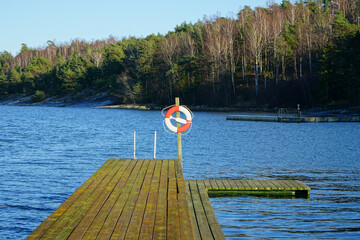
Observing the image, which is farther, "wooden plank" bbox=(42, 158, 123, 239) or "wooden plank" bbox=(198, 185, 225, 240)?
"wooden plank" bbox=(198, 185, 225, 240)

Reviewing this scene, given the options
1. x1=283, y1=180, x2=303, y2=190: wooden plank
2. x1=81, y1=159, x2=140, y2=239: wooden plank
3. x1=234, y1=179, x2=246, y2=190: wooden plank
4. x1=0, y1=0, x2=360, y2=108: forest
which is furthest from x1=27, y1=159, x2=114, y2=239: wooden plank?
x1=0, y1=0, x2=360, y2=108: forest

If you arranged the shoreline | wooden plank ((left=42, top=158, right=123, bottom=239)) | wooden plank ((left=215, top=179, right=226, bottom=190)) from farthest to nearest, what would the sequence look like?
the shoreline
wooden plank ((left=215, top=179, right=226, bottom=190))
wooden plank ((left=42, top=158, right=123, bottom=239))

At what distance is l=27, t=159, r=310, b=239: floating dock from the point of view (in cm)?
480

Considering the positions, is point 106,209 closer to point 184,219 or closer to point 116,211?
point 116,211

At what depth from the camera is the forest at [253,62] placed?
4894 centimetres

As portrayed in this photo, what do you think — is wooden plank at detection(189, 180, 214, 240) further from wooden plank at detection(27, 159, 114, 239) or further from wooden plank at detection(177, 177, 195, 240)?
wooden plank at detection(27, 159, 114, 239)

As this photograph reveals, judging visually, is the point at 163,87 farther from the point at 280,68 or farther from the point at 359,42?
the point at 359,42

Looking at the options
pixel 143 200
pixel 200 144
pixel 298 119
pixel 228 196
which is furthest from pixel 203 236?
pixel 298 119

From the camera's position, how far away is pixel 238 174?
13.1 m

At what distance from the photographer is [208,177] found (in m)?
12.5

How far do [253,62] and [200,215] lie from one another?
55560 mm

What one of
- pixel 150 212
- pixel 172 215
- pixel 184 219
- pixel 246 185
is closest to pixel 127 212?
pixel 150 212

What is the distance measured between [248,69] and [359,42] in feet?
67.3

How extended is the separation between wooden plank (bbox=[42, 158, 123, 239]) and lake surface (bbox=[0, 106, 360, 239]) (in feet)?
5.44
